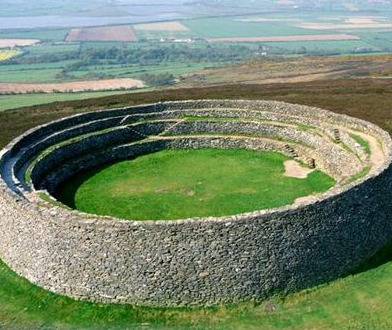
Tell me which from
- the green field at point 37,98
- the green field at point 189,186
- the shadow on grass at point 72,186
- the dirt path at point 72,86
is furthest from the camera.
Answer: the dirt path at point 72,86

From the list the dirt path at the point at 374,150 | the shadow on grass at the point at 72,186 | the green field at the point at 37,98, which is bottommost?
the green field at the point at 37,98

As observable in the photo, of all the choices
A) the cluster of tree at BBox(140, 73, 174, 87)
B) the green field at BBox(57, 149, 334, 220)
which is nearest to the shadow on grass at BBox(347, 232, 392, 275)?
the green field at BBox(57, 149, 334, 220)

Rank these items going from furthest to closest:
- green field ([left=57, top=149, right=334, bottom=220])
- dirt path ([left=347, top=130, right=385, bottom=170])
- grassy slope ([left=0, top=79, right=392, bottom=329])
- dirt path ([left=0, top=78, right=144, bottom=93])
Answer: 1. dirt path ([left=0, top=78, right=144, bottom=93])
2. green field ([left=57, top=149, right=334, bottom=220])
3. dirt path ([left=347, top=130, right=385, bottom=170])
4. grassy slope ([left=0, top=79, right=392, bottom=329])

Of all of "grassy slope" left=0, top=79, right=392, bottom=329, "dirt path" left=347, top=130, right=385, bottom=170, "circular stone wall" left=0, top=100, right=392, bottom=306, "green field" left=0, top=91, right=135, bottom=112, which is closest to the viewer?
"grassy slope" left=0, top=79, right=392, bottom=329

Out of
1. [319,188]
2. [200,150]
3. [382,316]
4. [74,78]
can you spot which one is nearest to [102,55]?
[74,78]

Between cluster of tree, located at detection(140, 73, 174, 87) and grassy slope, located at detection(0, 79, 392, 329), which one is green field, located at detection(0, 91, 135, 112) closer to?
cluster of tree, located at detection(140, 73, 174, 87)

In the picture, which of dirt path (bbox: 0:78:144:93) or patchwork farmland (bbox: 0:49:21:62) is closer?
dirt path (bbox: 0:78:144:93)

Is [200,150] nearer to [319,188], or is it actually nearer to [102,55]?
[319,188]

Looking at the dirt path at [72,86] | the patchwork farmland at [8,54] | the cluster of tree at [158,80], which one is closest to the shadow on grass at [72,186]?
the dirt path at [72,86]

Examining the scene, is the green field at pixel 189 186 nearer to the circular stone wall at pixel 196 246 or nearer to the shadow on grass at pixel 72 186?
the shadow on grass at pixel 72 186
